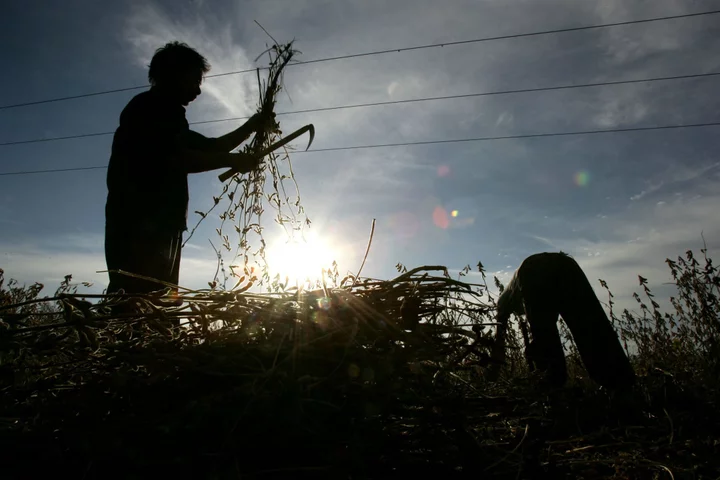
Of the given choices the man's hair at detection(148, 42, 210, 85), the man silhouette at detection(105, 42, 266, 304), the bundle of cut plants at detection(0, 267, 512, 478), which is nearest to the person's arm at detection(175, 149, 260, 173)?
the man silhouette at detection(105, 42, 266, 304)

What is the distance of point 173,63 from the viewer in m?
3.46

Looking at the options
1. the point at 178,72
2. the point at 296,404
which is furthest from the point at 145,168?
the point at 296,404

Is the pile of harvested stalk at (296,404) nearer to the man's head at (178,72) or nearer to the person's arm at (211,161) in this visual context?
the person's arm at (211,161)

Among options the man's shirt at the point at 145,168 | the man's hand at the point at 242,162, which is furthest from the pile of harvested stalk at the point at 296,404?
the man's hand at the point at 242,162

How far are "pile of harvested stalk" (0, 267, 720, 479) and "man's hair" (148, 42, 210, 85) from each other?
9.23 feet

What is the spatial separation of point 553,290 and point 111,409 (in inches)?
85.5

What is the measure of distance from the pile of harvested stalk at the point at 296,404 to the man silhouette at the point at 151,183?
184cm

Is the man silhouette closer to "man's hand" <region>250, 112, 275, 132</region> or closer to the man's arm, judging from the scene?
the man's arm

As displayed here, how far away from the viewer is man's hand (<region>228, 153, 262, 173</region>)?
135 inches

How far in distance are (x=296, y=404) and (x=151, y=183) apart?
285 centimetres

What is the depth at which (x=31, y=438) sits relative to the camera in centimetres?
87

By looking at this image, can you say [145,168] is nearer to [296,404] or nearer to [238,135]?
[238,135]

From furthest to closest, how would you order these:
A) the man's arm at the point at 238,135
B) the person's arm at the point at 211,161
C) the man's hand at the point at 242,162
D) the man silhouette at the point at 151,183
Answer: the man's arm at the point at 238,135
the man's hand at the point at 242,162
the person's arm at the point at 211,161
the man silhouette at the point at 151,183

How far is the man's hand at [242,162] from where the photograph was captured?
11.2ft
